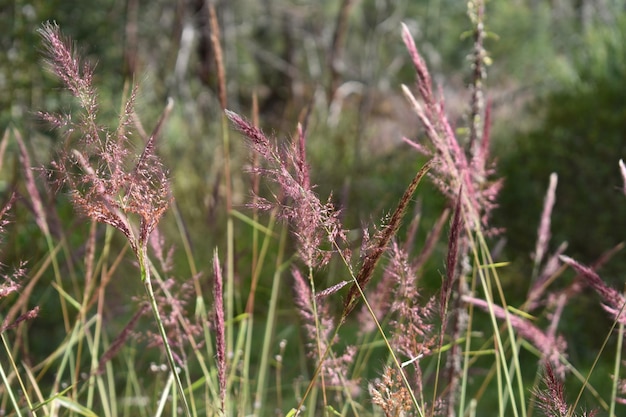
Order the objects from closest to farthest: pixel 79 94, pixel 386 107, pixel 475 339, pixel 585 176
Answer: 1. pixel 79 94
2. pixel 585 176
3. pixel 475 339
4. pixel 386 107

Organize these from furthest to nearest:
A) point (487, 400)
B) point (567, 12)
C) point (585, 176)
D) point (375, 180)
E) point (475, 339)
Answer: point (567, 12)
point (375, 180)
point (475, 339)
point (585, 176)
point (487, 400)

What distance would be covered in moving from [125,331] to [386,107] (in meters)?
10.6

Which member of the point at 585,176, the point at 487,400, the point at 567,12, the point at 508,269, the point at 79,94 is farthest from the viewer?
the point at 567,12

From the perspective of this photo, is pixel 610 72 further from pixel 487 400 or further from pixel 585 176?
pixel 487 400

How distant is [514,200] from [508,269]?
0.55 metres

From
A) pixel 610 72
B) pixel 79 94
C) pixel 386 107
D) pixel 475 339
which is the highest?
pixel 79 94

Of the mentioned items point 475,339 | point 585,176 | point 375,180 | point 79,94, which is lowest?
point 475,339

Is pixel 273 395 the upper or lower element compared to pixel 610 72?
lower

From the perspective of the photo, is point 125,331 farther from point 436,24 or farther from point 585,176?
point 436,24

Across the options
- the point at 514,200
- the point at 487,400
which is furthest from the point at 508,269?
the point at 487,400

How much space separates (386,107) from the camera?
39.2ft

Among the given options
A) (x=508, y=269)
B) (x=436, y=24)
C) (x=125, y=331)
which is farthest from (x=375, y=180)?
(x=436, y=24)

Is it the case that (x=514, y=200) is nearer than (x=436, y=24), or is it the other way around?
(x=514, y=200)

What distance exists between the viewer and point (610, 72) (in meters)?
4.44
